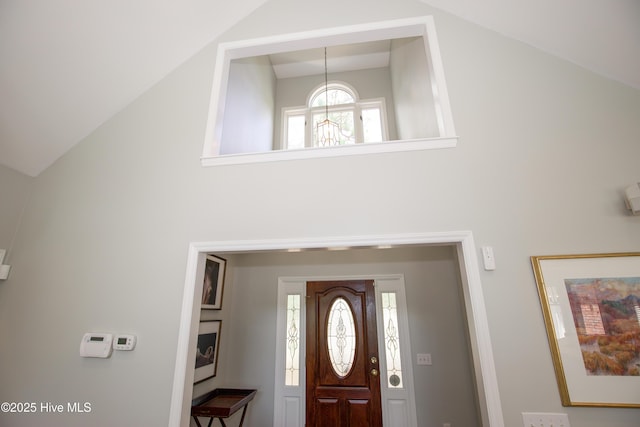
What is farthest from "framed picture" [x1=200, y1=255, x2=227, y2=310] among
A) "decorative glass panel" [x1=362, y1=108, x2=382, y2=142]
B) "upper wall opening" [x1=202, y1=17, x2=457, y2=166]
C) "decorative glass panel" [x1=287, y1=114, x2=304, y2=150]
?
"decorative glass panel" [x1=362, y1=108, x2=382, y2=142]

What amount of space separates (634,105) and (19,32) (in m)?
4.37

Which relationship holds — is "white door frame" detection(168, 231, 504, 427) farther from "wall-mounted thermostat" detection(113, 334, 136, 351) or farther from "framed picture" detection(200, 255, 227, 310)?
"framed picture" detection(200, 255, 227, 310)

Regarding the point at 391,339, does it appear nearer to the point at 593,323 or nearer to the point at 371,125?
the point at 593,323

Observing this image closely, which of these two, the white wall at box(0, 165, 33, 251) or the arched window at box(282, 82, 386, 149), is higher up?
the arched window at box(282, 82, 386, 149)

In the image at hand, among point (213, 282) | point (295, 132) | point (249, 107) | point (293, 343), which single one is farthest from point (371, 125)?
point (293, 343)

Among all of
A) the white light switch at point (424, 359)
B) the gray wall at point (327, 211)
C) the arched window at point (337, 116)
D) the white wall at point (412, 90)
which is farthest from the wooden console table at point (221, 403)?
the arched window at point (337, 116)

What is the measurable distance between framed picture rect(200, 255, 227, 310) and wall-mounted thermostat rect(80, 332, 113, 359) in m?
1.14

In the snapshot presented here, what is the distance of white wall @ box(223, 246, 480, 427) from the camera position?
312cm

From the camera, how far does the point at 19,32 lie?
1.95m

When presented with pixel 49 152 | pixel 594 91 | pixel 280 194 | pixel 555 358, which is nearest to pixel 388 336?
pixel 555 358

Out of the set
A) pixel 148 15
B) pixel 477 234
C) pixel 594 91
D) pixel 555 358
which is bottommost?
pixel 555 358

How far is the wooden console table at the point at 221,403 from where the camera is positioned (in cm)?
269

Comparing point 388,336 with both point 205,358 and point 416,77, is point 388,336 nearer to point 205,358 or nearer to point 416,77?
point 205,358

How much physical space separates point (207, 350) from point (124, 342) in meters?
1.43
